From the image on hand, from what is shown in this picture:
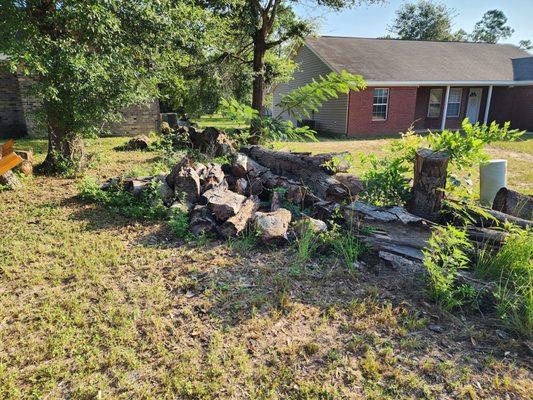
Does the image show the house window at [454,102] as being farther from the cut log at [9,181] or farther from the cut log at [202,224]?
the cut log at [9,181]

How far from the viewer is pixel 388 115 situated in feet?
57.9

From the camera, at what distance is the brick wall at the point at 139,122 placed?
1409 centimetres

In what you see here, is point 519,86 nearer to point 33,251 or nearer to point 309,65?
point 309,65

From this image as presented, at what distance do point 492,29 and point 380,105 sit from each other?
58.8 meters

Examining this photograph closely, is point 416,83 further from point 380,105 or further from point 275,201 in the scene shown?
point 275,201

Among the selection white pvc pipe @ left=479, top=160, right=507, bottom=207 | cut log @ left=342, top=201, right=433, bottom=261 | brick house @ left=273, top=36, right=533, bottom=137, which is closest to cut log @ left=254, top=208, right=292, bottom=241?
cut log @ left=342, top=201, right=433, bottom=261

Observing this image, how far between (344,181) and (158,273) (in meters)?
2.85

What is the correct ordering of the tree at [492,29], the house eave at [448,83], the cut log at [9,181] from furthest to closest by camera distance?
the tree at [492,29] < the house eave at [448,83] < the cut log at [9,181]

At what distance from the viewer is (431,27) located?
1597 inches

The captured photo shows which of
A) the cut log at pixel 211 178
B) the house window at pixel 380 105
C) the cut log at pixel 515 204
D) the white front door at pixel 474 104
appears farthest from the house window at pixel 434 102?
the cut log at pixel 211 178

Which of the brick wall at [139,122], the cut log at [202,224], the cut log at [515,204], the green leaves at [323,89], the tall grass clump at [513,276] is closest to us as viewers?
the tall grass clump at [513,276]

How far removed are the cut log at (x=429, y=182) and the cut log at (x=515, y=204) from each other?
0.78 metres

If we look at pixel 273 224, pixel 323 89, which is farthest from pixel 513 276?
pixel 323 89

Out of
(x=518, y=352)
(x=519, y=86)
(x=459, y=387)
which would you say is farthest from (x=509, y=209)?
(x=519, y=86)
